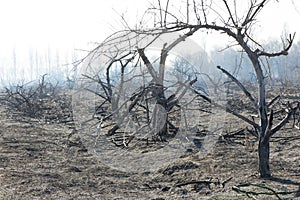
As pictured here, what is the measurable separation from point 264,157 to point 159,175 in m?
1.50

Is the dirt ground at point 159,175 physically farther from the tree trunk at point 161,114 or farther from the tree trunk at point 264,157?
the tree trunk at point 161,114

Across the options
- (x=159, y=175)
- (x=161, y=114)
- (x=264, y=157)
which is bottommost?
(x=159, y=175)

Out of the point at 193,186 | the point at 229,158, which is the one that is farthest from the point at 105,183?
the point at 229,158

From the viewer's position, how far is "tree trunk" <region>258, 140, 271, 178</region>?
4.95 metres

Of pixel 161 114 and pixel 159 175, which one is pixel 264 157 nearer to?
pixel 159 175

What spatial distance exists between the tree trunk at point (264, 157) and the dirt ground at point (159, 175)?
3.5 inches

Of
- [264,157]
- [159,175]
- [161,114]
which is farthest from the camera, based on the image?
[161,114]

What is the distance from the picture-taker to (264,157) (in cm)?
495

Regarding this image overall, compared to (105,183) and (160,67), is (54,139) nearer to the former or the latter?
(160,67)

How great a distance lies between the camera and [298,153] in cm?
630

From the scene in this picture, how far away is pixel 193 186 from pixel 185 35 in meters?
1.84

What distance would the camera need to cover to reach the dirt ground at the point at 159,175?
4.77m

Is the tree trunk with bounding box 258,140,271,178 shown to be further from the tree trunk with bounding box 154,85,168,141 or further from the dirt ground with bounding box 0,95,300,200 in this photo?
the tree trunk with bounding box 154,85,168,141

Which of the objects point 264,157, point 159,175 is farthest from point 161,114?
point 264,157
